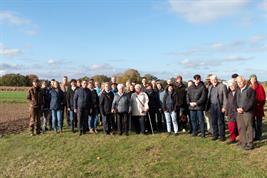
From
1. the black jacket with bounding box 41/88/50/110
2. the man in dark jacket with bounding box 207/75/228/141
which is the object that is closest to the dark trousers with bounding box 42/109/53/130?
the black jacket with bounding box 41/88/50/110

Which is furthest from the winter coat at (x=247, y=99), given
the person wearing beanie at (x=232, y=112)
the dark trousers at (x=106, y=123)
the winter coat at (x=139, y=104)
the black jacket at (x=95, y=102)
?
the black jacket at (x=95, y=102)

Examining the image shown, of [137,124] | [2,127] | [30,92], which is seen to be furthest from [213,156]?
[2,127]


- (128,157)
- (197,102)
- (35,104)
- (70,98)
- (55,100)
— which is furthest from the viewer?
(70,98)

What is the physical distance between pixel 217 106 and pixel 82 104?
5669 mm

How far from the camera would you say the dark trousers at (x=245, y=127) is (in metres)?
11.6

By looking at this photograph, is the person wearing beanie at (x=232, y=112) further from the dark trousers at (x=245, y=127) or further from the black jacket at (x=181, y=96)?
the black jacket at (x=181, y=96)

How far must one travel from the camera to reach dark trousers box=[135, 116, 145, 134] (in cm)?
1521

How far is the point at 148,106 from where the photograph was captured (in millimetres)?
15297

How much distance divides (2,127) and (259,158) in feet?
47.6

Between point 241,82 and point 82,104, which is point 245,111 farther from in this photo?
point 82,104

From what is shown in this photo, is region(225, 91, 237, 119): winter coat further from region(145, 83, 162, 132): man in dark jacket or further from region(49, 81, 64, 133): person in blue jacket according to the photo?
region(49, 81, 64, 133): person in blue jacket

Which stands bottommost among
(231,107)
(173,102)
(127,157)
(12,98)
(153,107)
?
(127,157)

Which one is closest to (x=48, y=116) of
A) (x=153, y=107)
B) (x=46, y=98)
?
(x=46, y=98)

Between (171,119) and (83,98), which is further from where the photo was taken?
(83,98)
